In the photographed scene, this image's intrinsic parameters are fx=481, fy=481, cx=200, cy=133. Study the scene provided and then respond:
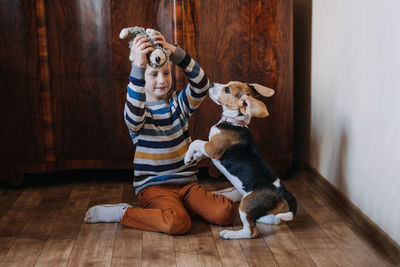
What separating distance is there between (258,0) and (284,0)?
118 millimetres

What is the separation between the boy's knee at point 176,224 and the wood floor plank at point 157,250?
0.08ft

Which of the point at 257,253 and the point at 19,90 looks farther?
the point at 19,90

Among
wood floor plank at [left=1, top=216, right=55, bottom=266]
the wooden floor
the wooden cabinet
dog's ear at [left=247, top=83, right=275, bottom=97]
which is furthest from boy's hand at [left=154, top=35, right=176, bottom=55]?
wood floor plank at [left=1, top=216, right=55, bottom=266]

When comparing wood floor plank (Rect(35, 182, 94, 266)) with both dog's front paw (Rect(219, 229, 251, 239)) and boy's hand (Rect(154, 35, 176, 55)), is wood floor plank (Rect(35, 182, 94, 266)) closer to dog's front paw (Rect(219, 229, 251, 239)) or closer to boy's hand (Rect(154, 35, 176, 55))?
dog's front paw (Rect(219, 229, 251, 239))

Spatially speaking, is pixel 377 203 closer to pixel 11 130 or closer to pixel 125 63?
pixel 125 63

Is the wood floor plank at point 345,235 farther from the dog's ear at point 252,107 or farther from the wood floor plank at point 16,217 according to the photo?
the wood floor plank at point 16,217

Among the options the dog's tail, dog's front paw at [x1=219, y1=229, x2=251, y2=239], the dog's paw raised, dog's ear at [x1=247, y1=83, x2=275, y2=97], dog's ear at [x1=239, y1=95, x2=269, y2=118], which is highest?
dog's ear at [x1=247, y1=83, x2=275, y2=97]

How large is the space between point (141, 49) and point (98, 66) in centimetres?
60

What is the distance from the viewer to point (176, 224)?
1.62 metres

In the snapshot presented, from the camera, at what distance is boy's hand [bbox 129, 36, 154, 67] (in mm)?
1604

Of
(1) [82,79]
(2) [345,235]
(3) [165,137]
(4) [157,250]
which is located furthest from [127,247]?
(1) [82,79]

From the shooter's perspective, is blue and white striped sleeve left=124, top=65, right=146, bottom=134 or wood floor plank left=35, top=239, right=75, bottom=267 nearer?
wood floor plank left=35, top=239, right=75, bottom=267

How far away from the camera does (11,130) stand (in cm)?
213

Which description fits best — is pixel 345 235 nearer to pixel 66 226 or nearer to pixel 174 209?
pixel 174 209
